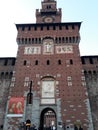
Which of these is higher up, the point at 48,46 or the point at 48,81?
the point at 48,46

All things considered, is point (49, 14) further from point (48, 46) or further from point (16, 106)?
point (16, 106)

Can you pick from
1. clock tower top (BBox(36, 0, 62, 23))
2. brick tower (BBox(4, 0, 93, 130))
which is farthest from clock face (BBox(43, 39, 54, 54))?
clock tower top (BBox(36, 0, 62, 23))

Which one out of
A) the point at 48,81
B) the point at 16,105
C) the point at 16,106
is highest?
the point at 48,81

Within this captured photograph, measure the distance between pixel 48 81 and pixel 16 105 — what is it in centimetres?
522

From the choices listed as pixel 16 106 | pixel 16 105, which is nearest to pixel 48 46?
pixel 16 105

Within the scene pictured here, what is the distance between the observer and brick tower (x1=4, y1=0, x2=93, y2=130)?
70.6 ft

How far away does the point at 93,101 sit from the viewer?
24234 mm

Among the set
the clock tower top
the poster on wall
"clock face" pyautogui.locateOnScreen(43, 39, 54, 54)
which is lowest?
the poster on wall

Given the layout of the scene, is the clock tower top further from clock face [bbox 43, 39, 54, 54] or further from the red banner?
the red banner

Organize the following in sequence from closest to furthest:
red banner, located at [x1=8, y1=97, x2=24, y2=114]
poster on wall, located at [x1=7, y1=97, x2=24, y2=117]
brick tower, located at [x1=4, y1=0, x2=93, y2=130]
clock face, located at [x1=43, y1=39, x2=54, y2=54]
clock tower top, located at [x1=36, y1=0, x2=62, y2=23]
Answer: brick tower, located at [x1=4, y1=0, x2=93, y2=130] < poster on wall, located at [x1=7, y1=97, x2=24, y2=117] < red banner, located at [x1=8, y1=97, x2=24, y2=114] < clock face, located at [x1=43, y1=39, x2=54, y2=54] < clock tower top, located at [x1=36, y1=0, x2=62, y2=23]

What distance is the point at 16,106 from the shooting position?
73.2ft

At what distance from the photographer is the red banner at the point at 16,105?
72.4 feet

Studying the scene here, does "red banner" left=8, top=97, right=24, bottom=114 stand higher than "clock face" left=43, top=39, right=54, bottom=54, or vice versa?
"clock face" left=43, top=39, right=54, bottom=54

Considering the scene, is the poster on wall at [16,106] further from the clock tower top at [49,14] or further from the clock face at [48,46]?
the clock tower top at [49,14]
